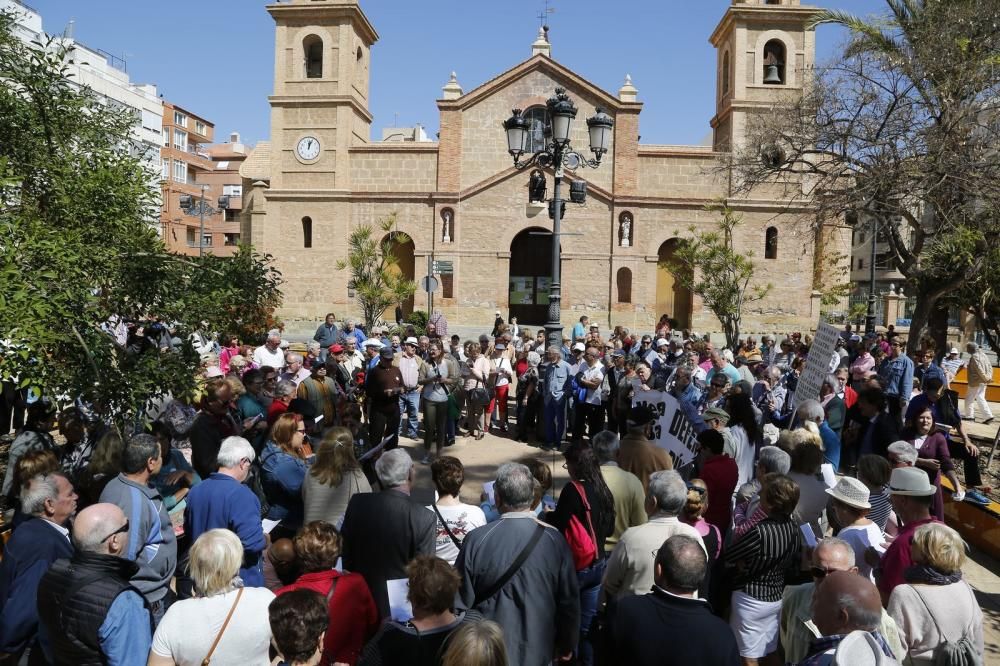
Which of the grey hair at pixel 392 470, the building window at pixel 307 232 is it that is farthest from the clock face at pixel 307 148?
the grey hair at pixel 392 470

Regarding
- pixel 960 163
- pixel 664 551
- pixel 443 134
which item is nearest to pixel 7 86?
pixel 664 551

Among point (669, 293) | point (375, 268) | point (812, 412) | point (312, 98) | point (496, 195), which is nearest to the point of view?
point (812, 412)

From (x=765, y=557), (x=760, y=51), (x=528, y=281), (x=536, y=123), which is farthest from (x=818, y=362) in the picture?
(x=760, y=51)

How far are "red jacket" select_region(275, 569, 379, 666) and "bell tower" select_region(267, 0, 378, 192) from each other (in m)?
29.8

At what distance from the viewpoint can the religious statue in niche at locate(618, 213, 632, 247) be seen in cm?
3138

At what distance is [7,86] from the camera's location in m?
6.75

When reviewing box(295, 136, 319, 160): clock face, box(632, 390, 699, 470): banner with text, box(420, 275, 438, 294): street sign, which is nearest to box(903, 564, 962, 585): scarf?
box(632, 390, 699, 470): banner with text

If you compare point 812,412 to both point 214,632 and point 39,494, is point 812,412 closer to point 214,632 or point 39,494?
point 214,632

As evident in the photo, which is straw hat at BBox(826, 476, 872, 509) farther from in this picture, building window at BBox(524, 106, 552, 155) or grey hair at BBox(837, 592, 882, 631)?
building window at BBox(524, 106, 552, 155)

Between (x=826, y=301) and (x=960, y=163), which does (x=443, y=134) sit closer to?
(x=826, y=301)

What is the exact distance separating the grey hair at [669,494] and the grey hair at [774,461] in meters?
1.10

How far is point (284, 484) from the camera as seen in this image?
17.7 ft

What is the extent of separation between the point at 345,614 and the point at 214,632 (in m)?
0.62

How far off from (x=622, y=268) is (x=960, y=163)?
842 inches
